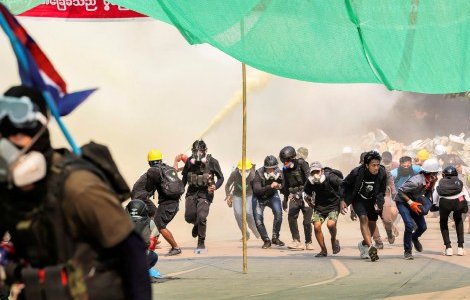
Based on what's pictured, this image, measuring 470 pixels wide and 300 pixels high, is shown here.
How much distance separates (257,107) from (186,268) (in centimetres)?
3556

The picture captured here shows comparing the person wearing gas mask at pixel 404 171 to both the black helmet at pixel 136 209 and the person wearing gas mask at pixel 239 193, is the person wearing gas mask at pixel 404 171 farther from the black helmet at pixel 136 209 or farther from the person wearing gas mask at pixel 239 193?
the black helmet at pixel 136 209

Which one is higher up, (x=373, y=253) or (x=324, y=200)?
(x=324, y=200)

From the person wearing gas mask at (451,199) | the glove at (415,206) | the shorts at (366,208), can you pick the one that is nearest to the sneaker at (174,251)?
the shorts at (366,208)

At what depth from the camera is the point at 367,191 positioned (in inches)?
661

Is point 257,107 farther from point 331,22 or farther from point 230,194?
point 331,22

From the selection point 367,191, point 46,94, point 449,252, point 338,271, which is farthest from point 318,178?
point 46,94

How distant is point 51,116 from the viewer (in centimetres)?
442

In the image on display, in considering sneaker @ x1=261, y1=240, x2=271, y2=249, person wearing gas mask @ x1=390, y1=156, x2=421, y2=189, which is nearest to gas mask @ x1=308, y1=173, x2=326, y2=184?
sneaker @ x1=261, y1=240, x2=271, y2=249

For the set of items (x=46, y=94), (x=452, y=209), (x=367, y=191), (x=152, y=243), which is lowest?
(x=152, y=243)

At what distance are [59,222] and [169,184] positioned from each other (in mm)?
13919

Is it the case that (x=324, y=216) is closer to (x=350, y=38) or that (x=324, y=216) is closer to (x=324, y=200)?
(x=324, y=200)

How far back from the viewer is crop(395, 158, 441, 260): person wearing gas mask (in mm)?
17172

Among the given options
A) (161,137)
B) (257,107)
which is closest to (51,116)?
(161,137)

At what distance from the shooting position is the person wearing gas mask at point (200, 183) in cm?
1978
